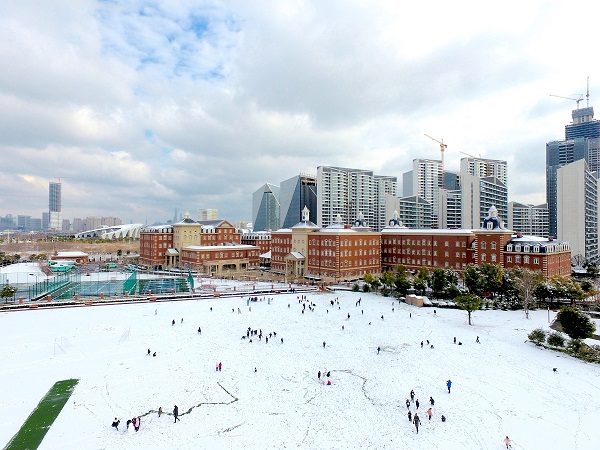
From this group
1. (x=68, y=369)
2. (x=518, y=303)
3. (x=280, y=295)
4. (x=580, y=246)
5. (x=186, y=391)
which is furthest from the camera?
(x=580, y=246)

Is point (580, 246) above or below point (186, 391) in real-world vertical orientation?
above

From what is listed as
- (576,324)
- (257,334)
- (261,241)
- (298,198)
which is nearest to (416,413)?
(257,334)

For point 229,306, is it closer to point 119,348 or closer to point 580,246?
point 119,348

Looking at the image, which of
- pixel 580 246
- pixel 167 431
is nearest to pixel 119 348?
pixel 167 431

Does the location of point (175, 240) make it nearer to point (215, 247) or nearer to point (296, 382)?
point (215, 247)

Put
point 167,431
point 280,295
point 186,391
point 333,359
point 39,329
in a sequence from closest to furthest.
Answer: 1. point 167,431
2. point 186,391
3. point 333,359
4. point 39,329
5. point 280,295

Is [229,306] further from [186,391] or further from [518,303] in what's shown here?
[518,303]

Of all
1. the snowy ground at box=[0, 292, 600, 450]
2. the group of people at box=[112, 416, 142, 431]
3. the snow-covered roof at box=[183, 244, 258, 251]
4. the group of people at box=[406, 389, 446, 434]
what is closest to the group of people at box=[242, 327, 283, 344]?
the snowy ground at box=[0, 292, 600, 450]

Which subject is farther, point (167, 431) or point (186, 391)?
point (186, 391)

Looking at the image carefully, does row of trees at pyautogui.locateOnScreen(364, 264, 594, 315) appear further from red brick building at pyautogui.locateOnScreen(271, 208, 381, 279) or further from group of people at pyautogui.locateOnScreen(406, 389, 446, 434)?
group of people at pyautogui.locateOnScreen(406, 389, 446, 434)
